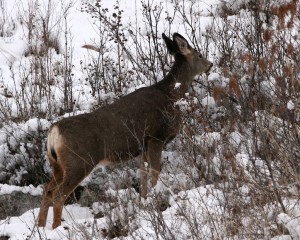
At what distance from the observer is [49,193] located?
750cm

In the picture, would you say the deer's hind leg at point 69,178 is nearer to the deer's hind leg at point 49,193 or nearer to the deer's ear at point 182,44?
the deer's hind leg at point 49,193

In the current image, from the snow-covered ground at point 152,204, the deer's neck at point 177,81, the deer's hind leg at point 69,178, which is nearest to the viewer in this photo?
the snow-covered ground at point 152,204

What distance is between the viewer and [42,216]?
7367 millimetres

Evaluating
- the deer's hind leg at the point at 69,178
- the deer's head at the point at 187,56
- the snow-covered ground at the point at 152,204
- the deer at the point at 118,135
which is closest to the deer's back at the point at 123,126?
the deer at the point at 118,135

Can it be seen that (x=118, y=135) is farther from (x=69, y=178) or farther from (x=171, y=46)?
(x=171, y=46)

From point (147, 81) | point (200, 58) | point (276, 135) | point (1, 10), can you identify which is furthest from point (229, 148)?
point (1, 10)

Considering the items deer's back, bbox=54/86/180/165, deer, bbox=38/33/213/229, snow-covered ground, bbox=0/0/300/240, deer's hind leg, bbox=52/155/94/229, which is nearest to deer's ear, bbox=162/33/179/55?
deer, bbox=38/33/213/229

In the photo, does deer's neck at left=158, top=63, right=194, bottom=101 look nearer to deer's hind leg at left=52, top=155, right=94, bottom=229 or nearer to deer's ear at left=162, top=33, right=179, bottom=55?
deer's ear at left=162, top=33, right=179, bottom=55

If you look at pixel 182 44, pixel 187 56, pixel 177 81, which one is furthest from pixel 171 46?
pixel 177 81

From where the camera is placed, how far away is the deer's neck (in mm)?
8672

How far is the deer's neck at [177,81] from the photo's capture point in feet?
28.5

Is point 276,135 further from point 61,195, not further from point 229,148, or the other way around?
point 61,195

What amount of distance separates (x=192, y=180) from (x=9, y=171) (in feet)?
12.4

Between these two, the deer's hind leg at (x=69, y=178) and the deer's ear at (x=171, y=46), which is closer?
the deer's hind leg at (x=69, y=178)
